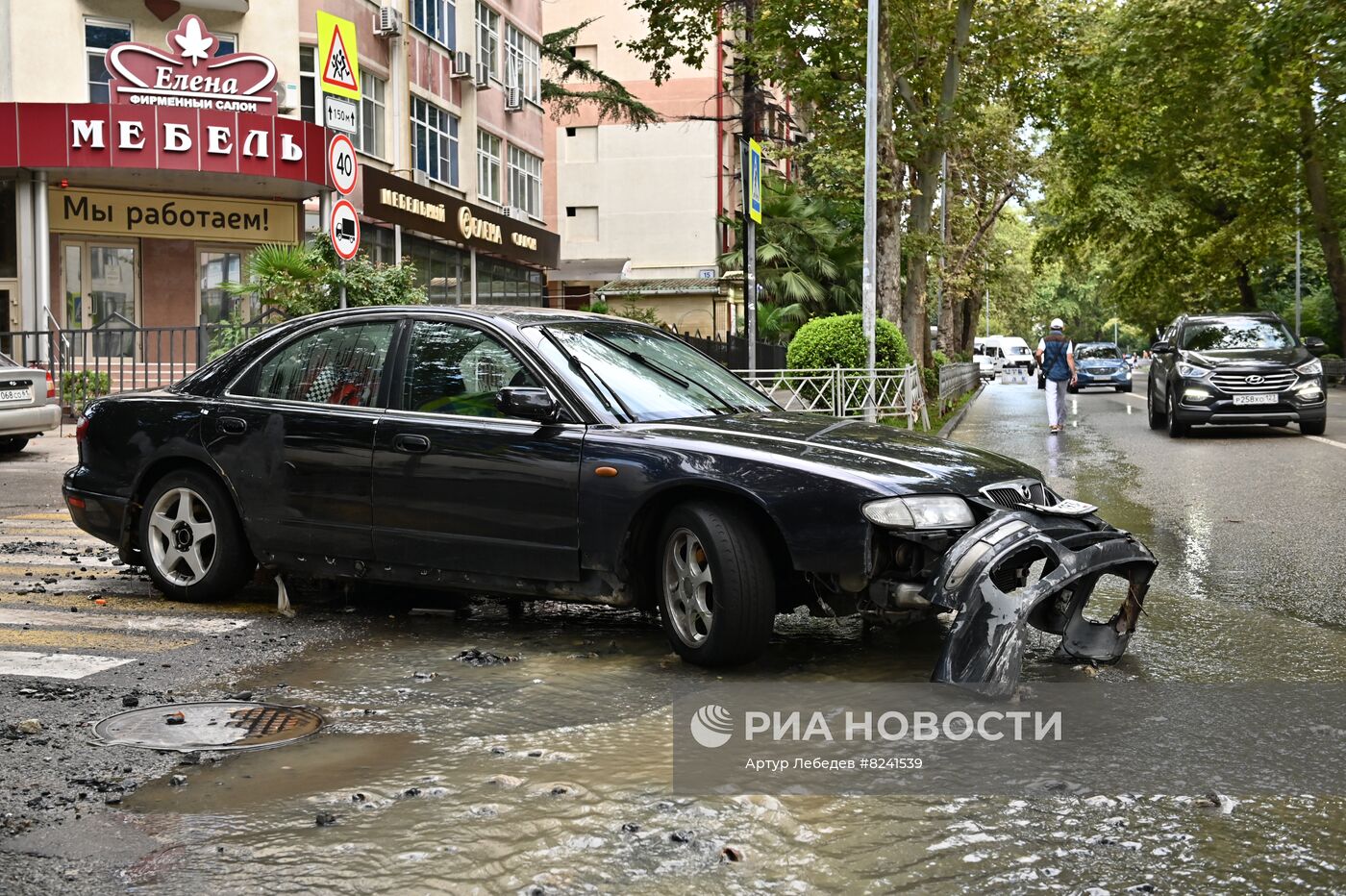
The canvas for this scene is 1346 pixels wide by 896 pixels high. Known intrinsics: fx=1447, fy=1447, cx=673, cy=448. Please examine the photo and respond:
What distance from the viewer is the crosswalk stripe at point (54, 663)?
6.06 meters

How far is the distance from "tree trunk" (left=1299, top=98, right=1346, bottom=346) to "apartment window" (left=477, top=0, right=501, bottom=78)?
73.3 feet

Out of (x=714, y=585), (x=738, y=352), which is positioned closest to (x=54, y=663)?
(x=714, y=585)

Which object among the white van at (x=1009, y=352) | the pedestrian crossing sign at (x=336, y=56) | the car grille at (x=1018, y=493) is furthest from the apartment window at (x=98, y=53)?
the white van at (x=1009, y=352)

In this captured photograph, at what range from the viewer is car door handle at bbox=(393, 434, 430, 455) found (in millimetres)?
6773

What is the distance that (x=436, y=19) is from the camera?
36750mm

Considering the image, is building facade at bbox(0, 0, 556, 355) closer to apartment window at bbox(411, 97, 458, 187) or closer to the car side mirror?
apartment window at bbox(411, 97, 458, 187)

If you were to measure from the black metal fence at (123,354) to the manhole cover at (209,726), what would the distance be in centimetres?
1696

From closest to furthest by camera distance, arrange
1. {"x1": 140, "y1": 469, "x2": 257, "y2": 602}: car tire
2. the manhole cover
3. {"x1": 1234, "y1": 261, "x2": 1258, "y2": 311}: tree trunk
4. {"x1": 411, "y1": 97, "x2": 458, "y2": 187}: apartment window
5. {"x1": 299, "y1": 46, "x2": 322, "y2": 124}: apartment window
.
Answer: the manhole cover
{"x1": 140, "y1": 469, "x2": 257, "y2": 602}: car tire
{"x1": 299, "y1": 46, "x2": 322, "y2": 124}: apartment window
{"x1": 411, "y1": 97, "x2": 458, "y2": 187}: apartment window
{"x1": 1234, "y1": 261, "x2": 1258, "y2": 311}: tree trunk

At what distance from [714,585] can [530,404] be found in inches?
49.5

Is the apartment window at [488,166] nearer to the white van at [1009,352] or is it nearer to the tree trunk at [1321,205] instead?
the tree trunk at [1321,205]

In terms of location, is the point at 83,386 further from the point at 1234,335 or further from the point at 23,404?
the point at 1234,335

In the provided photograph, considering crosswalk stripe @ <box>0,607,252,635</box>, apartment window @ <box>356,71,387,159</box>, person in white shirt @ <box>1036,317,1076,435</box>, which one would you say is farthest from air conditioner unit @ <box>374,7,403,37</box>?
crosswalk stripe @ <box>0,607,252,635</box>

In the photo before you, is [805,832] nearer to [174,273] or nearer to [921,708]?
[921,708]

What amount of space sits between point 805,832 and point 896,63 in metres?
28.9
